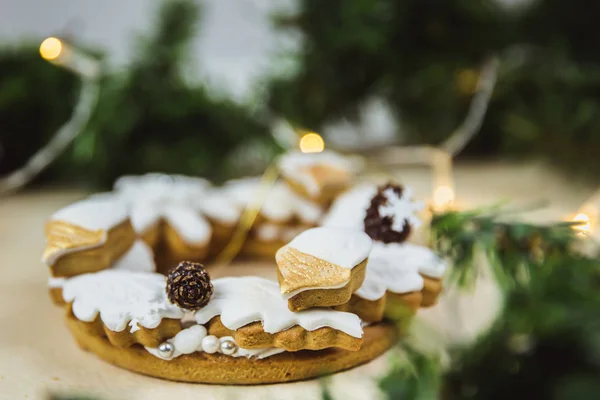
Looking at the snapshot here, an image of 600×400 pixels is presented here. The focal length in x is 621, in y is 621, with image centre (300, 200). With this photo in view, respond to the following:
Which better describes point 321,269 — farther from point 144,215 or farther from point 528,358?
point 144,215

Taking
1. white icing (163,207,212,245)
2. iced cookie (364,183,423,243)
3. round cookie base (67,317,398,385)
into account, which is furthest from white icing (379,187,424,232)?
white icing (163,207,212,245)

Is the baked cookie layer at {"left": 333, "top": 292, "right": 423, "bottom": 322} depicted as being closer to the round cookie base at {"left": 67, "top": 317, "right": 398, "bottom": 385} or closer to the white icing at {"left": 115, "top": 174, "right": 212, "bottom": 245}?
the round cookie base at {"left": 67, "top": 317, "right": 398, "bottom": 385}

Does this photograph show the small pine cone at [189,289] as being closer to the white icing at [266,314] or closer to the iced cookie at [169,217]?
the white icing at [266,314]

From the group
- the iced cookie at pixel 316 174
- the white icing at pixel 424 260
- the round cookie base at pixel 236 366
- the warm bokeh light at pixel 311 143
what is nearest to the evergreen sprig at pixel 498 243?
the white icing at pixel 424 260

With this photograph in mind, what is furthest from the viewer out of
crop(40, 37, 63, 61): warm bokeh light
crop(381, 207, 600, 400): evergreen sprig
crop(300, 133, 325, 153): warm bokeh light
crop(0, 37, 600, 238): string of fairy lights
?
crop(300, 133, 325, 153): warm bokeh light

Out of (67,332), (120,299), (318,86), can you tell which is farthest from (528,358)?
(318,86)

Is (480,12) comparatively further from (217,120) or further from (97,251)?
(97,251)
